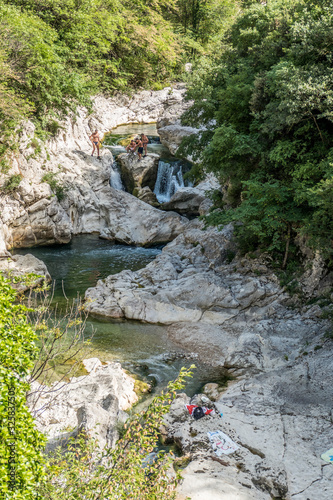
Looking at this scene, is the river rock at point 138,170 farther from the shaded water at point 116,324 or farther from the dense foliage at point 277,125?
the dense foliage at point 277,125

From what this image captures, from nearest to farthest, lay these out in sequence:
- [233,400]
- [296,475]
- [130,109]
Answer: [296,475], [233,400], [130,109]

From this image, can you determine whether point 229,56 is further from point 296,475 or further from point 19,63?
point 296,475

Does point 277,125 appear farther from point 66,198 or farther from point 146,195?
point 66,198

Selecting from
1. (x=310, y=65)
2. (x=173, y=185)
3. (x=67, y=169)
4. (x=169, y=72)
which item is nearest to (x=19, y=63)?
(x=67, y=169)

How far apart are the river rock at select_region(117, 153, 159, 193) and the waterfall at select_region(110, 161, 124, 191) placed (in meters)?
0.26

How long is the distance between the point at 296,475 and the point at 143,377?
4453 mm

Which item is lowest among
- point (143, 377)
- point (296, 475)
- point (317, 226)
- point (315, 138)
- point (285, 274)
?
point (143, 377)

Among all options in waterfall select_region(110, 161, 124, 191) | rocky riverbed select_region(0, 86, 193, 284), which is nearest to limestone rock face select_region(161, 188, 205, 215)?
rocky riverbed select_region(0, 86, 193, 284)

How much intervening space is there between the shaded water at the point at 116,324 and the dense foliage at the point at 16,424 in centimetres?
534

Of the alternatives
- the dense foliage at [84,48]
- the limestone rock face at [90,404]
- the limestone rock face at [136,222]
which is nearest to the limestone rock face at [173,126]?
the dense foliage at [84,48]

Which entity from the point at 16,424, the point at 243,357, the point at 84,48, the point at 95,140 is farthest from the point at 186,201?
the point at 16,424

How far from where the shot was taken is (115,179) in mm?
22641

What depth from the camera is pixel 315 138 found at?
1245 centimetres

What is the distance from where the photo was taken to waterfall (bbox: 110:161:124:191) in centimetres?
2247
